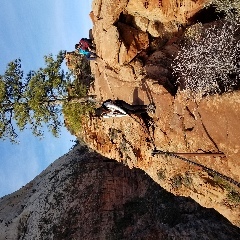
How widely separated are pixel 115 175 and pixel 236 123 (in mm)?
16489

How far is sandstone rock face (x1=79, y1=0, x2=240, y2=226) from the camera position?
580 inches

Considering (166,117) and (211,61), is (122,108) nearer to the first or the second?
(166,117)

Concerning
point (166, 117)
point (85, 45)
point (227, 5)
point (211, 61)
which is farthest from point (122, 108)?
point (227, 5)

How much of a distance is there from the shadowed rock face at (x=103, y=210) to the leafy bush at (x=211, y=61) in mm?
11689

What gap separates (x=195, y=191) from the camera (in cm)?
1762

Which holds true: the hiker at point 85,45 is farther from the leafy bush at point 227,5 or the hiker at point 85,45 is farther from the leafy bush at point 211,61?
the leafy bush at point 227,5

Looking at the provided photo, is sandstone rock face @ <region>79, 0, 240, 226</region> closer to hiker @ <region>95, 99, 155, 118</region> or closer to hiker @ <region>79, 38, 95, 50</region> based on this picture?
hiker @ <region>95, 99, 155, 118</region>

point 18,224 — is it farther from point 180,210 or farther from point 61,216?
point 180,210

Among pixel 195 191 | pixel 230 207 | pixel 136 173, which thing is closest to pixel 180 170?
pixel 195 191

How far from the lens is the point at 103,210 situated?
26.6m

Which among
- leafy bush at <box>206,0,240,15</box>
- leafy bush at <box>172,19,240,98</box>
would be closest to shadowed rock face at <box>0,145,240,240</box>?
leafy bush at <box>172,19,240,98</box>

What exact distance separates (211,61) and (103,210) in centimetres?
1557

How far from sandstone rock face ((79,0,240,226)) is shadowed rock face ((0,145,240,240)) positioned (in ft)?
20.2

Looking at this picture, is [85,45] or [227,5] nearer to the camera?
[227,5]
